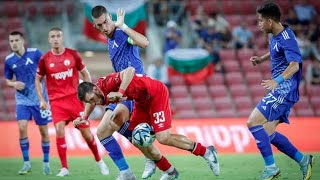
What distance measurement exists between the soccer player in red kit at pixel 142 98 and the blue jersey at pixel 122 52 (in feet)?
2.89

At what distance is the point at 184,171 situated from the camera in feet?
41.6

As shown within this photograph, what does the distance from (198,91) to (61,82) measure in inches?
391

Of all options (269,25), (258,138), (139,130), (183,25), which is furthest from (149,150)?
(183,25)

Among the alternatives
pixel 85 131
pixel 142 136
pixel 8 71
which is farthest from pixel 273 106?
pixel 8 71

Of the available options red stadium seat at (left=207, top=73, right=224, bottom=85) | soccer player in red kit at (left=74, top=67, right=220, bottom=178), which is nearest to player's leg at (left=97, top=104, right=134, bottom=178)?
soccer player in red kit at (left=74, top=67, right=220, bottom=178)

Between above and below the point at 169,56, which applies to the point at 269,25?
above

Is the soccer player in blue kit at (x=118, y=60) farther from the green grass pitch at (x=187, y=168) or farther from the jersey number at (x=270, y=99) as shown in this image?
the jersey number at (x=270, y=99)

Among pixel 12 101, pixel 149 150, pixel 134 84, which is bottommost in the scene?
pixel 12 101

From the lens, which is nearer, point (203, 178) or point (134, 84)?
point (134, 84)

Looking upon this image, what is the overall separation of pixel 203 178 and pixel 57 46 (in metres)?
3.72

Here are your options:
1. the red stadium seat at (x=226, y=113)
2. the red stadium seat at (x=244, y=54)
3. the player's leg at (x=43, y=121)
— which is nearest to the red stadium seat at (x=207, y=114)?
the red stadium seat at (x=226, y=113)

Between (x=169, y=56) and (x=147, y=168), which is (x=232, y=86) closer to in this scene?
(x=169, y=56)

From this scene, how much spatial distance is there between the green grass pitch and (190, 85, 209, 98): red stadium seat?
6654 millimetres

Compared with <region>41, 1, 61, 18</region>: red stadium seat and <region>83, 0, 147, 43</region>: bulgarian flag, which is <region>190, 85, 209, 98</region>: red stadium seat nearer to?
<region>83, 0, 147, 43</region>: bulgarian flag
